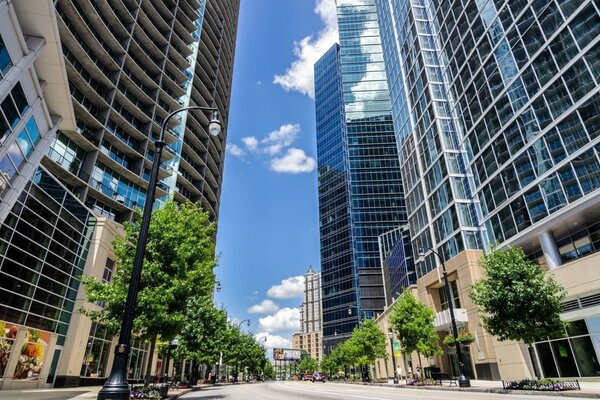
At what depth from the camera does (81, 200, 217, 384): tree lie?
Answer: 16219mm

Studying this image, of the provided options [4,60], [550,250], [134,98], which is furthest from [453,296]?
[134,98]

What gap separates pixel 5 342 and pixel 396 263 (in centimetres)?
7034

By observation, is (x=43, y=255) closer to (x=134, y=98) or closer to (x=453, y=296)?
(x=134, y=98)

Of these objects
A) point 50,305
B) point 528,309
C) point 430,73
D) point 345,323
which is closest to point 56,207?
point 50,305

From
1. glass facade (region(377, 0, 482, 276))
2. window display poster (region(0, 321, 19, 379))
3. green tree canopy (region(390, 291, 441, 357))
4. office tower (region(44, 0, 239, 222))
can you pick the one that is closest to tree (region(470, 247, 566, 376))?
green tree canopy (region(390, 291, 441, 357))

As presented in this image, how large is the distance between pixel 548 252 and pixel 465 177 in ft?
46.9

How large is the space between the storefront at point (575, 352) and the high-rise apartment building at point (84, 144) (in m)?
30.0

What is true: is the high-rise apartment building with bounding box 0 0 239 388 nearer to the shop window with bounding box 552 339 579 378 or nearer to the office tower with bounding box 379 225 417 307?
the shop window with bounding box 552 339 579 378

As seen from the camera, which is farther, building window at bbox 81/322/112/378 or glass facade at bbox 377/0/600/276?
building window at bbox 81/322/112/378

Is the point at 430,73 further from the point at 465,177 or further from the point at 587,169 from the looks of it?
the point at 587,169

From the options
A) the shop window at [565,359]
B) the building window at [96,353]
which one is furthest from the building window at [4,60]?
the shop window at [565,359]

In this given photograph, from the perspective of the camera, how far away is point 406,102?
56.1 m

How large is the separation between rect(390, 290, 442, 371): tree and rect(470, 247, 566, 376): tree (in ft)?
41.8

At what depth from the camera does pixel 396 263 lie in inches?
3145
